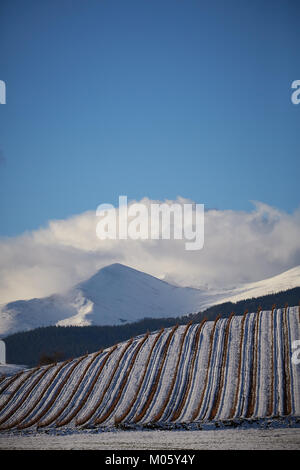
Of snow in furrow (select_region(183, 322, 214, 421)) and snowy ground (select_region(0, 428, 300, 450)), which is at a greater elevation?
snow in furrow (select_region(183, 322, 214, 421))

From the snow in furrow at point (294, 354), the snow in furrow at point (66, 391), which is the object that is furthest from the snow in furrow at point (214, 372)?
the snow in furrow at point (66, 391)

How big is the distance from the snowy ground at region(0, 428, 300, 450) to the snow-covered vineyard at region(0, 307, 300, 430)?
313cm

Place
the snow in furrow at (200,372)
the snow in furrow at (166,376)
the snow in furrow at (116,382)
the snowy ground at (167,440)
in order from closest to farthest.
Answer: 1. the snowy ground at (167,440)
2. the snow in furrow at (200,372)
3. the snow in furrow at (166,376)
4. the snow in furrow at (116,382)

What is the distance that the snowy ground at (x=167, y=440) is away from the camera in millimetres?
33094

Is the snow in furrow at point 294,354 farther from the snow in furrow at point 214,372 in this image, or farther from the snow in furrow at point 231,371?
the snow in furrow at point 214,372

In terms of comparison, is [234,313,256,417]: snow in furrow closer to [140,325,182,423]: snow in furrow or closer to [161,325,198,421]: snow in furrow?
[161,325,198,421]: snow in furrow

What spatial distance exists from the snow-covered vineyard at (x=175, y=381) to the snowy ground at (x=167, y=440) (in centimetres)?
313

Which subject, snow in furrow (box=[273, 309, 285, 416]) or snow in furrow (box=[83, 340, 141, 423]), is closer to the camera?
snow in furrow (box=[273, 309, 285, 416])

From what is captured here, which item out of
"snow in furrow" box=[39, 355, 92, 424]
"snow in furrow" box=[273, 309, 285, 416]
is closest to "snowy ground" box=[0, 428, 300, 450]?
"snow in furrow" box=[273, 309, 285, 416]

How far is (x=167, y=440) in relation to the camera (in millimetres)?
35906

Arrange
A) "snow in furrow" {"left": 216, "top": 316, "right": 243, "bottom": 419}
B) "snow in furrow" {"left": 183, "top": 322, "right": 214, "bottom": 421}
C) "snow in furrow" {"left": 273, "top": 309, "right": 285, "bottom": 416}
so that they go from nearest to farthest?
"snow in furrow" {"left": 273, "top": 309, "right": 285, "bottom": 416} < "snow in furrow" {"left": 216, "top": 316, "right": 243, "bottom": 419} < "snow in furrow" {"left": 183, "top": 322, "right": 214, "bottom": 421}

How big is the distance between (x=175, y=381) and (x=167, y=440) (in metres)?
12.5

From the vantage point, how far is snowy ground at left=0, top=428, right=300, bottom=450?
33094mm

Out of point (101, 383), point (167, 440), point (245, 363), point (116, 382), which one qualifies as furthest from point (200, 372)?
point (167, 440)
